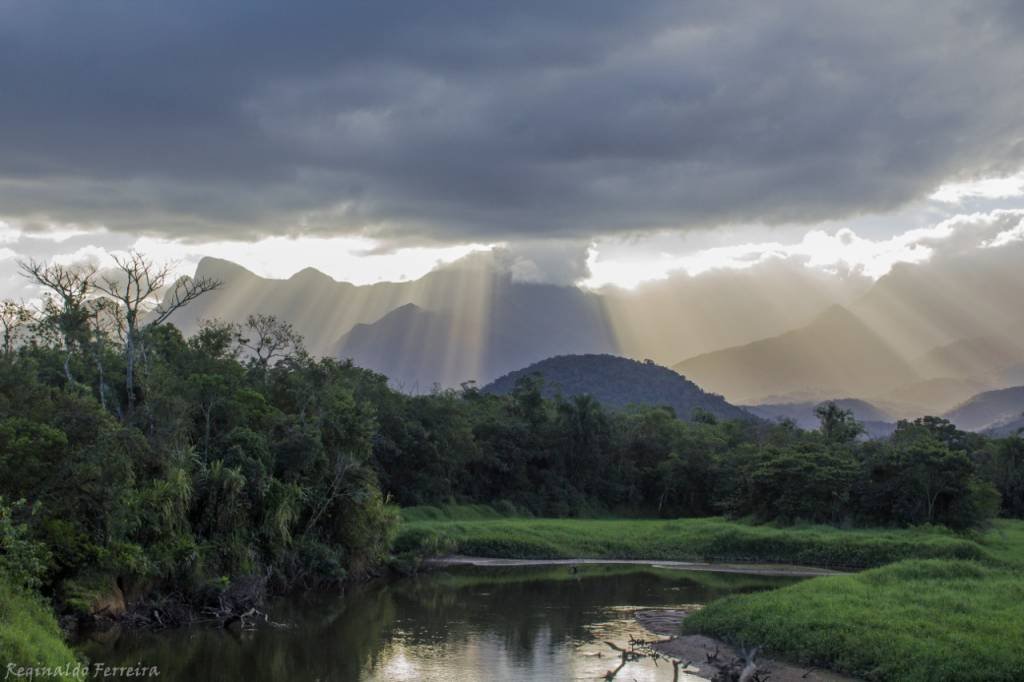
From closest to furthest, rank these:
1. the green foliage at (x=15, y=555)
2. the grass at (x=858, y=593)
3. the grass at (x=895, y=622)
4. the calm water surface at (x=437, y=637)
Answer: the green foliage at (x=15, y=555) < the grass at (x=895, y=622) < the grass at (x=858, y=593) < the calm water surface at (x=437, y=637)

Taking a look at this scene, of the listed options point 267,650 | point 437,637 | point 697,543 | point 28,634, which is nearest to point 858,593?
point 437,637

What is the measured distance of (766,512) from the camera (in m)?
69.6

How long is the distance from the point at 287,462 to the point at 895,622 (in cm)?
2833

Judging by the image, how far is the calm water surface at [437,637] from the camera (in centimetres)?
3006

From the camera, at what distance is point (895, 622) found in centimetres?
2959

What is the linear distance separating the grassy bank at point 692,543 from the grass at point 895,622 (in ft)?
61.7

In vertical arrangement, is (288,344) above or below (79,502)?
above

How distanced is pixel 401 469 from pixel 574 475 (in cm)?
2034

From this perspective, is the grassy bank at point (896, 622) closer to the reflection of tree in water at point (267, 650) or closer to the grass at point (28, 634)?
the reflection of tree in water at point (267, 650)

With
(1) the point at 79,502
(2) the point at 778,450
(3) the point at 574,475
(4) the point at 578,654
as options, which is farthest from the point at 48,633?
(3) the point at 574,475

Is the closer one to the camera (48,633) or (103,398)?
(48,633)

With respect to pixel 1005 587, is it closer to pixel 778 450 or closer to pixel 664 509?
→ pixel 778 450

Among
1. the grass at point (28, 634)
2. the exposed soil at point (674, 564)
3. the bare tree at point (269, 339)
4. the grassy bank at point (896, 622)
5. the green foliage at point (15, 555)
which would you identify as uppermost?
the bare tree at point (269, 339)

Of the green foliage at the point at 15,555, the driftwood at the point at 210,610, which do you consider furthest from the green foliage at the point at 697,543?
the green foliage at the point at 15,555
